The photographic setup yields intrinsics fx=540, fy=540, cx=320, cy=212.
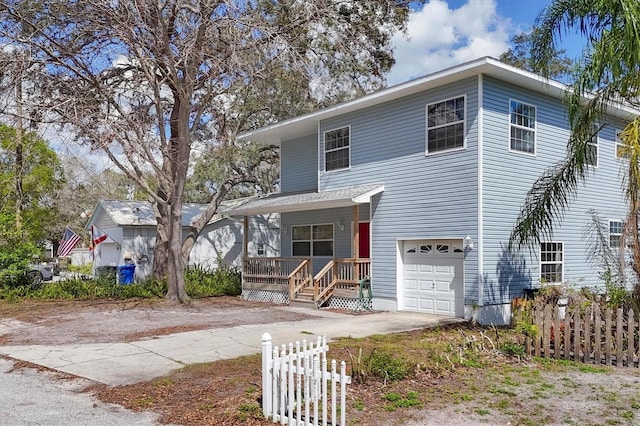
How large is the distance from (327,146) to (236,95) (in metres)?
5.72

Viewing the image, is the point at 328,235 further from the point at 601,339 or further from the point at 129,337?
the point at 601,339

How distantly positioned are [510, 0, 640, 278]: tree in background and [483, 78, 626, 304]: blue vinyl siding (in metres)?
1.81

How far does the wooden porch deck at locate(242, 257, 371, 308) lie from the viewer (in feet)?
51.6

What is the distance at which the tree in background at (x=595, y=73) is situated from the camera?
8305 millimetres

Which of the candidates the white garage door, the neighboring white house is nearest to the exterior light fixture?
the white garage door

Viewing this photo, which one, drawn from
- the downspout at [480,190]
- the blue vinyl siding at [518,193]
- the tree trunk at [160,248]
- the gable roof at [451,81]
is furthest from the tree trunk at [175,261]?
the blue vinyl siding at [518,193]

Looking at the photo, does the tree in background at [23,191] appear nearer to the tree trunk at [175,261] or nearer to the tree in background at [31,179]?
the tree in background at [31,179]

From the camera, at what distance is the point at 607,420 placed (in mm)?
5441

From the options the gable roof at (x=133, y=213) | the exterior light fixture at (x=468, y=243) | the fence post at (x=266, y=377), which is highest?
the gable roof at (x=133, y=213)

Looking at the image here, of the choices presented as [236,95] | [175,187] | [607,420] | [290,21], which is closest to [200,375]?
[607,420]

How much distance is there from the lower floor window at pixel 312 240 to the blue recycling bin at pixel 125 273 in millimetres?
8101

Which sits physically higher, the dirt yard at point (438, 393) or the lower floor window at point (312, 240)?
the lower floor window at point (312, 240)

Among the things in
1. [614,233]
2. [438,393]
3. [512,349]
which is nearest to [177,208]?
[512,349]

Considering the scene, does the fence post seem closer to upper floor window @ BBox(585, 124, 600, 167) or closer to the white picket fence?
the white picket fence
